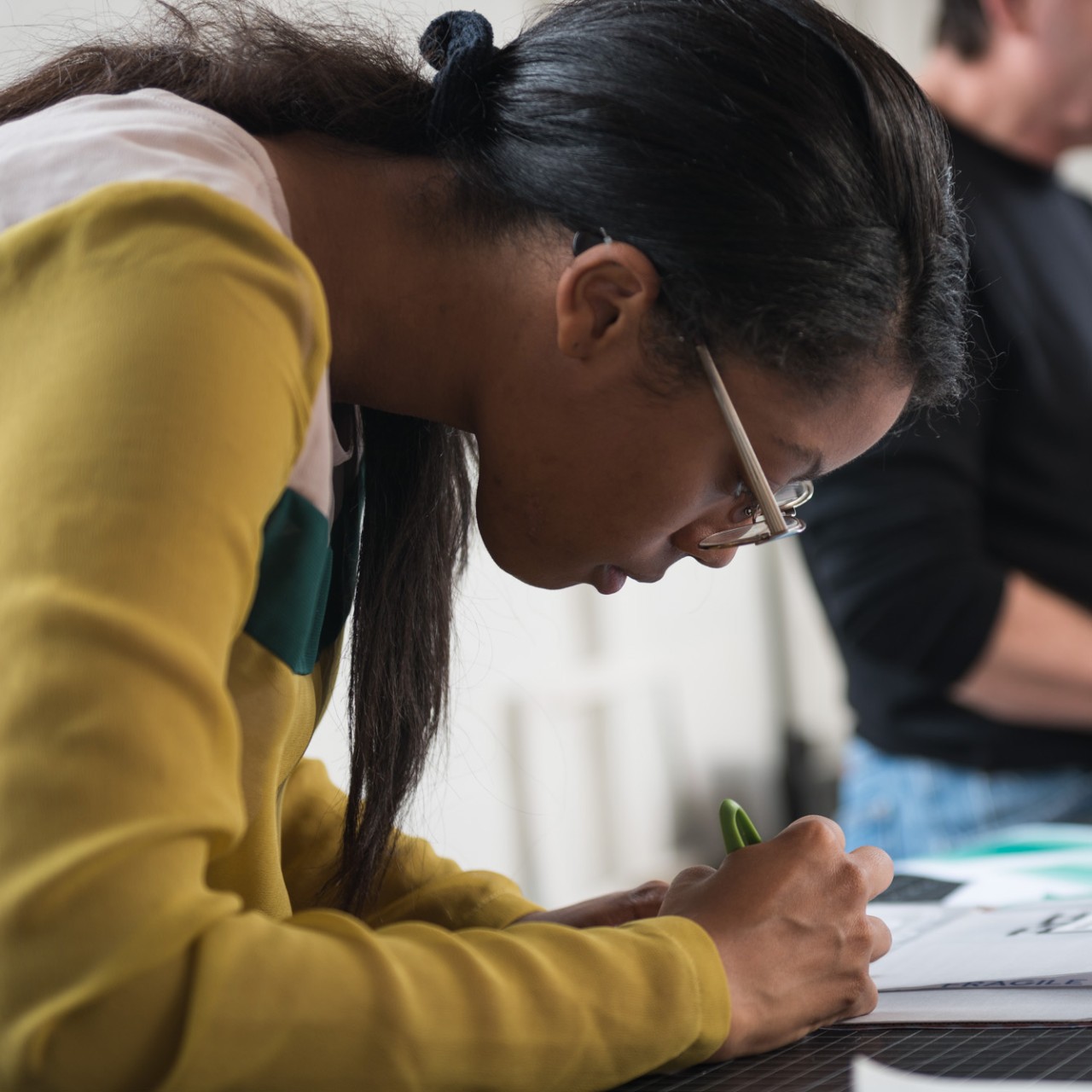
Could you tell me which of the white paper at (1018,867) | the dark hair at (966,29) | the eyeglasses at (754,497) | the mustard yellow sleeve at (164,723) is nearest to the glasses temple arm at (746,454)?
the eyeglasses at (754,497)

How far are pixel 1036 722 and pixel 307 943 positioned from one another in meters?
1.28

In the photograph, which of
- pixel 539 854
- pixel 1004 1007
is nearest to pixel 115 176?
pixel 1004 1007

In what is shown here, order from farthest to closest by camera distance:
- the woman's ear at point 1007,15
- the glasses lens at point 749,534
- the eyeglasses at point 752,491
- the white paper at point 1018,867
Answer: the woman's ear at point 1007,15
the white paper at point 1018,867
the glasses lens at point 749,534
the eyeglasses at point 752,491

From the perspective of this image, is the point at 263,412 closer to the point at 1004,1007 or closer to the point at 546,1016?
the point at 546,1016

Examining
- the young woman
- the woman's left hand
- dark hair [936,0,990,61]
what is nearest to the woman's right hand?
the young woman

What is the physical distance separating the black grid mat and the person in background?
92cm

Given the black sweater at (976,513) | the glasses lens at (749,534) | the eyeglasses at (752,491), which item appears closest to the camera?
the eyeglasses at (752,491)

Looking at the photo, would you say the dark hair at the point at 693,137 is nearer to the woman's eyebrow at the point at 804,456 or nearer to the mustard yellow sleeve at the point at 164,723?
the woman's eyebrow at the point at 804,456

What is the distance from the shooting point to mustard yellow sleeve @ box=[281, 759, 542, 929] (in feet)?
3.23

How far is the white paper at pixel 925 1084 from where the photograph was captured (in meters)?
0.61

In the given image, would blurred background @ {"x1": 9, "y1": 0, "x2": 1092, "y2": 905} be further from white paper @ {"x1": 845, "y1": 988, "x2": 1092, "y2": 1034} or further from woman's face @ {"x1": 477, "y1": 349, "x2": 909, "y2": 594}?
white paper @ {"x1": 845, "y1": 988, "x2": 1092, "y2": 1034}

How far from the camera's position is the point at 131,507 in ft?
1.78

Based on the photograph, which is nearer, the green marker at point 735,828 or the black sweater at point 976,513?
the green marker at point 735,828

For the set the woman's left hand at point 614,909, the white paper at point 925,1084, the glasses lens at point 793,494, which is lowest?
the woman's left hand at point 614,909
